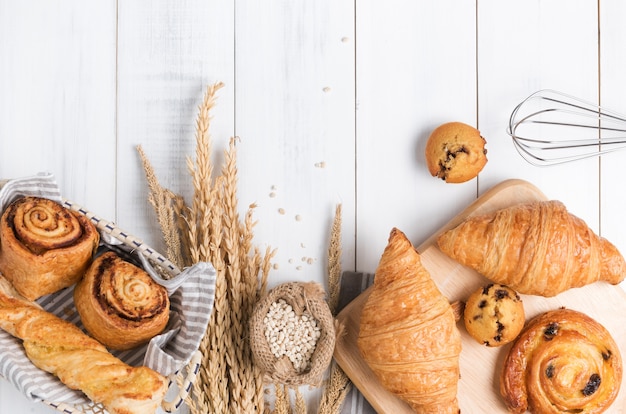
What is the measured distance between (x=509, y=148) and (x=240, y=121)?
63 cm

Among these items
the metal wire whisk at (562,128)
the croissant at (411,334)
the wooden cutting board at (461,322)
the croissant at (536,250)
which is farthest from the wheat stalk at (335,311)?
the metal wire whisk at (562,128)

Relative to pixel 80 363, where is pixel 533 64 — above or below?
above

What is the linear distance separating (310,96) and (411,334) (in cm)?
59

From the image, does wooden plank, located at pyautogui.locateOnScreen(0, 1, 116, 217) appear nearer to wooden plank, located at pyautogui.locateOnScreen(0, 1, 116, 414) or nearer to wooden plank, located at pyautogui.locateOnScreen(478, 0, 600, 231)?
wooden plank, located at pyautogui.locateOnScreen(0, 1, 116, 414)

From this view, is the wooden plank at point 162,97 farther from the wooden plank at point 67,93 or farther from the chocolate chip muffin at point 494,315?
the chocolate chip muffin at point 494,315

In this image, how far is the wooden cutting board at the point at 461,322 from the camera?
4.59ft

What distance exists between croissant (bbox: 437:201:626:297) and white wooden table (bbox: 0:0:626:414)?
153mm

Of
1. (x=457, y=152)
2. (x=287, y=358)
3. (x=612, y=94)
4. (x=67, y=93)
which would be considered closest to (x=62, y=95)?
(x=67, y=93)

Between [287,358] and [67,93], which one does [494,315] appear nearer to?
[287,358]

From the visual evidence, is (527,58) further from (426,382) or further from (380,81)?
(426,382)

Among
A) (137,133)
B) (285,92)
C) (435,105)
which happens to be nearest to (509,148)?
(435,105)

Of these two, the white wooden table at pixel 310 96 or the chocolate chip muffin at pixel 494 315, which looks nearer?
the chocolate chip muffin at pixel 494 315

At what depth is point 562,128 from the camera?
1477 mm

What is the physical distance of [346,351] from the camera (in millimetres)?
1410
